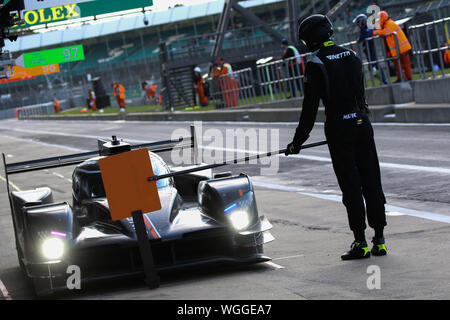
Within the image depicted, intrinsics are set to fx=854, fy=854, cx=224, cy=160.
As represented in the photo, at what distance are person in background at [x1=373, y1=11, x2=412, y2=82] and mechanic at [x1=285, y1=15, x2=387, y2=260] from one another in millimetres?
13768

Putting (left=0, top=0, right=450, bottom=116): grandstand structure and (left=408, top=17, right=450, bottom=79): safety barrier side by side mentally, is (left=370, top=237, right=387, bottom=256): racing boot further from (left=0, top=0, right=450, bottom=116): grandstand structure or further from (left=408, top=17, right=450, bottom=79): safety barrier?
(left=0, top=0, right=450, bottom=116): grandstand structure

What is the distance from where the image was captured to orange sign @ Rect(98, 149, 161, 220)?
6609 millimetres

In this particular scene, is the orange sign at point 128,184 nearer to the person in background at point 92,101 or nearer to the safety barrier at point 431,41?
the safety barrier at point 431,41

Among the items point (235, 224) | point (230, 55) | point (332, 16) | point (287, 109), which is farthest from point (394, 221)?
point (230, 55)

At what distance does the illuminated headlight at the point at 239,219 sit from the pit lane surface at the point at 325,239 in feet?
1.18

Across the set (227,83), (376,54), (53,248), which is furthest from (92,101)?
(53,248)

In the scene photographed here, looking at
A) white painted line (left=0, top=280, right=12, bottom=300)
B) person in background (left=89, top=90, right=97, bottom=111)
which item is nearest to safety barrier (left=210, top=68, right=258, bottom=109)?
white painted line (left=0, top=280, right=12, bottom=300)

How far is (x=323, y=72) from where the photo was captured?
6.70 metres

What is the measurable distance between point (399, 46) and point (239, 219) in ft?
46.1

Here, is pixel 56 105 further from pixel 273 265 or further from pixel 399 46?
pixel 273 265

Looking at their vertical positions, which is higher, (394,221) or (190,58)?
(190,58)

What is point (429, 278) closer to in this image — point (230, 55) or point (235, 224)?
point (235, 224)

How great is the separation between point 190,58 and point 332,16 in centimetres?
994

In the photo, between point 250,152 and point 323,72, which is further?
point 250,152
